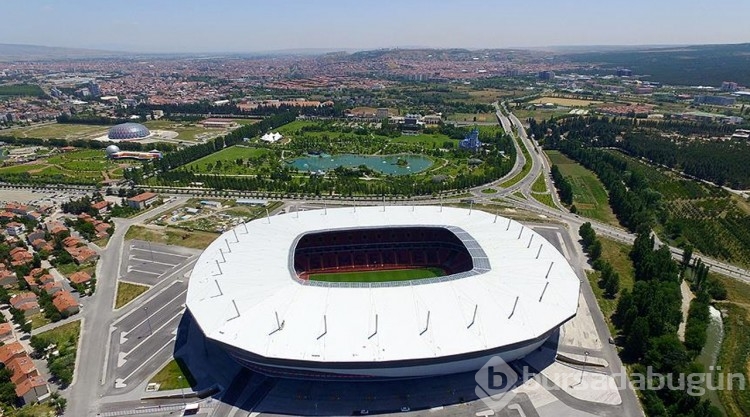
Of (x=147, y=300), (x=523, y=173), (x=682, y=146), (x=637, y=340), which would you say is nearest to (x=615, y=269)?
(x=637, y=340)

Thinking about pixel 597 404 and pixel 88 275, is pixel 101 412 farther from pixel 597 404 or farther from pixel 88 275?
pixel 597 404

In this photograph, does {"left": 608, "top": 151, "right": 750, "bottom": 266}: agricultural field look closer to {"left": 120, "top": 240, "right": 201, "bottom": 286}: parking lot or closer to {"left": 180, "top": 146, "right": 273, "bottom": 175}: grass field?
{"left": 120, "top": 240, "right": 201, "bottom": 286}: parking lot

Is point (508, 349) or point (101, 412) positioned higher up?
point (508, 349)

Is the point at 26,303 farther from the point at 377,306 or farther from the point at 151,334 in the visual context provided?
the point at 377,306

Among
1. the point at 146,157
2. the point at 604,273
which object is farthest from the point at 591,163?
the point at 146,157

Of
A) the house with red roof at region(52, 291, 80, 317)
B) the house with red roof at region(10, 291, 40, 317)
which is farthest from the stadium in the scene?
the house with red roof at region(10, 291, 40, 317)
